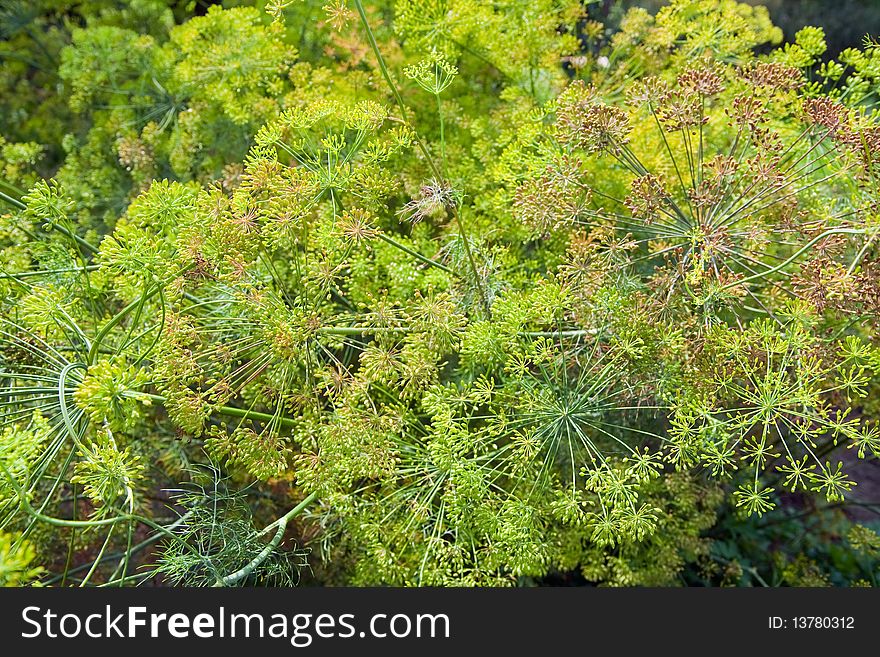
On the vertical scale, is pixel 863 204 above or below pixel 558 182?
below

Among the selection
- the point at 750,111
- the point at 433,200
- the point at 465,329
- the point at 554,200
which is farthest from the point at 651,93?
the point at 465,329

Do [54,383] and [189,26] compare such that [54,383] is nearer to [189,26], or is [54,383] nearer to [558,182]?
[558,182]

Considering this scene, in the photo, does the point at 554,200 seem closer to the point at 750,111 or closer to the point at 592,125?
the point at 592,125

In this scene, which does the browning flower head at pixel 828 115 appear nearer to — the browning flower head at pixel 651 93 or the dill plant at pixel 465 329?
the dill plant at pixel 465 329

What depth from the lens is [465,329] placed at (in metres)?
1.94

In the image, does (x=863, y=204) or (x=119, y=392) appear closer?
(x=119, y=392)

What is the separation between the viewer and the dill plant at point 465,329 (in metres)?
1.68

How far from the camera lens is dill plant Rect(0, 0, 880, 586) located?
168 cm

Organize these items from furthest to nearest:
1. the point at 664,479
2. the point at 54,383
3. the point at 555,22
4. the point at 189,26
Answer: the point at 189,26, the point at 555,22, the point at 664,479, the point at 54,383

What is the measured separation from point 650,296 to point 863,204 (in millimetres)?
601

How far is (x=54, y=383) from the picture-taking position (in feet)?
5.71

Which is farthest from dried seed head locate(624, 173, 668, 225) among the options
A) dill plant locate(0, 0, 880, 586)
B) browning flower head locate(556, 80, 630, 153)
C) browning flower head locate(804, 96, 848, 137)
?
browning flower head locate(804, 96, 848, 137)

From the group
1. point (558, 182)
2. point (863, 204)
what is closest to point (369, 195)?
point (558, 182)

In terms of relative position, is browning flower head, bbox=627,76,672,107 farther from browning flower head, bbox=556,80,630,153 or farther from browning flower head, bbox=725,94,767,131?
browning flower head, bbox=725,94,767,131
